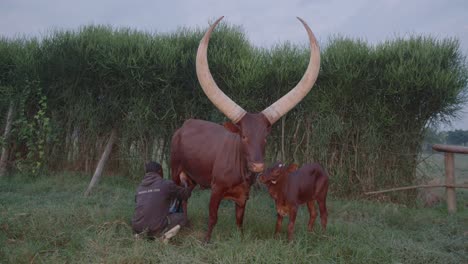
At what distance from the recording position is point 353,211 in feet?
18.7

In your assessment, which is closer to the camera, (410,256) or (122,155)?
(410,256)

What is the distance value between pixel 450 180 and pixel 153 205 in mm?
4815

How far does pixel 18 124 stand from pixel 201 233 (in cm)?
526

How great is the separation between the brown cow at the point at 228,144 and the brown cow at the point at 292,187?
229mm

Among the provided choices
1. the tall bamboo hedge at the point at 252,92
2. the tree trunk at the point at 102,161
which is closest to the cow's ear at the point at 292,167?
the tall bamboo hedge at the point at 252,92

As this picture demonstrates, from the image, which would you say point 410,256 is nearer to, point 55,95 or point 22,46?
point 55,95

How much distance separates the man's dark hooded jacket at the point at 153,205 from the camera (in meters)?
3.93

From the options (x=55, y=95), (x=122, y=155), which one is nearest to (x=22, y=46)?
(x=55, y=95)

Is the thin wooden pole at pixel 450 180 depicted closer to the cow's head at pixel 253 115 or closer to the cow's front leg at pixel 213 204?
the cow's head at pixel 253 115

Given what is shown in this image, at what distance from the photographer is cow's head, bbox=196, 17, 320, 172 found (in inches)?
133

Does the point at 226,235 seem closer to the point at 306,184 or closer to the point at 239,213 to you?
the point at 239,213

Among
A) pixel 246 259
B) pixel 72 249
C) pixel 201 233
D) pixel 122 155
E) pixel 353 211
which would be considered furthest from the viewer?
pixel 122 155

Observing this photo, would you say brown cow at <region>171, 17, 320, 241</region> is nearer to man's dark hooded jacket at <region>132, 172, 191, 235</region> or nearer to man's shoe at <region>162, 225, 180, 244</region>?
man's shoe at <region>162, 225, 180, 244</region>

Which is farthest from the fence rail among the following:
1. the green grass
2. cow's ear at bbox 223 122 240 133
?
cow's ear at bbox 223 122 240 133
